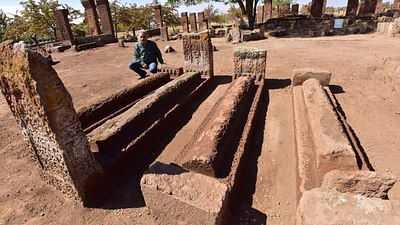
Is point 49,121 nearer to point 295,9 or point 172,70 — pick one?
point 172,70

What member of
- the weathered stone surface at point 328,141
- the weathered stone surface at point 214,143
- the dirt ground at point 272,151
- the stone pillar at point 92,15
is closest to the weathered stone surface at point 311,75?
the dirt ground at point 272,151

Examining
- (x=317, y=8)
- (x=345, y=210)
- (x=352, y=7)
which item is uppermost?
(x=317, y=8)

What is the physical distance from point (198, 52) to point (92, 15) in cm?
1596

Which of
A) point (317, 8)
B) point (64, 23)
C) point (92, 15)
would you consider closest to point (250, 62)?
point (64, 23)

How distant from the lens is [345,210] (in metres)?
1.46

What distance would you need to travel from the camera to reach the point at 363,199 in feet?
5.03

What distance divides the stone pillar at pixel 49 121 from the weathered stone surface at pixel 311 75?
169 inches

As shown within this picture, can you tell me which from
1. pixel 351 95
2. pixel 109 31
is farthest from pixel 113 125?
pixel 109 31

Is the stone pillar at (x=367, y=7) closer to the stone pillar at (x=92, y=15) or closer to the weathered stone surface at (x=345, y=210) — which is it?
the stone pillar at (x=92, y=15)

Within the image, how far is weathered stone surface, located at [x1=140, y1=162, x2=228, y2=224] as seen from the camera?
1808mm

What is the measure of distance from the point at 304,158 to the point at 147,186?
1.80m

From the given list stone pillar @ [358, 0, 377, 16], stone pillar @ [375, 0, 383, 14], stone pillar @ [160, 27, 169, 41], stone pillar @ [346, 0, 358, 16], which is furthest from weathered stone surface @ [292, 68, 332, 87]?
stone pillar @ [375, 0, 383, 14]

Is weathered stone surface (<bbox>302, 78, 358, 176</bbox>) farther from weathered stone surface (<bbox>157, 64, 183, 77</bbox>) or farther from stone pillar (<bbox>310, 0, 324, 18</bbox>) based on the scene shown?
stone pillar (<bbox>310, 0, 324, 18</bbox>)

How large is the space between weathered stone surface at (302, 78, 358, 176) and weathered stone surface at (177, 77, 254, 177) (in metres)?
1.04
